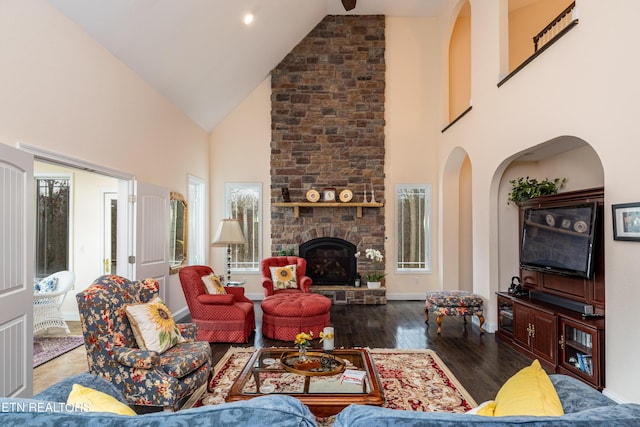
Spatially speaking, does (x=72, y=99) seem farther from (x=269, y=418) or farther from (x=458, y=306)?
(x=458, y=306)

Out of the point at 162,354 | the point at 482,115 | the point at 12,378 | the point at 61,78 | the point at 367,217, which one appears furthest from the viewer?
the point at 367,217

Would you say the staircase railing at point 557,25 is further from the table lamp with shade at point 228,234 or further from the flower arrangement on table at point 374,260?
the table lamp with shade at point 228,234

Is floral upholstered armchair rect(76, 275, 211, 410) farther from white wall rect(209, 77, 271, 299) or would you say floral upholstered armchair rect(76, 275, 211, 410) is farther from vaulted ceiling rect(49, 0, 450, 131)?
white wall rect(209, 77, 271, 299)

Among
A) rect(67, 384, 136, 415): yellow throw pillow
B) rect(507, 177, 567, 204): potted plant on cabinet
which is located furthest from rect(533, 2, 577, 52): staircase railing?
rect(67, 384, 136, 415): yellow throw pillow

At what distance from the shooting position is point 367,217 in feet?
23.5

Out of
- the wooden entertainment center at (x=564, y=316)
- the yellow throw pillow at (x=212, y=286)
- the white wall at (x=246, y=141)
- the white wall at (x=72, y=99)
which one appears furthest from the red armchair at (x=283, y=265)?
the wooden entertainment center at (x=564, y=316)

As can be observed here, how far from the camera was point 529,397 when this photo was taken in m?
1.19

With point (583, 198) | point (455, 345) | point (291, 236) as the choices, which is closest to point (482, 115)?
point (583, 198)

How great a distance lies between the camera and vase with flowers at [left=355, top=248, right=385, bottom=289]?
6777 mm

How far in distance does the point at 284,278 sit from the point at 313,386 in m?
3.22

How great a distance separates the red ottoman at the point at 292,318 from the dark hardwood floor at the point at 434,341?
0.41 ft

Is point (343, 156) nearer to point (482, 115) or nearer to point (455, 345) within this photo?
point (482, 115)

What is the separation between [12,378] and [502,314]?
4796 millimetres

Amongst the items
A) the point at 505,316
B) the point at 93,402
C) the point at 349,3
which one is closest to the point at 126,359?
the point at 93,402
